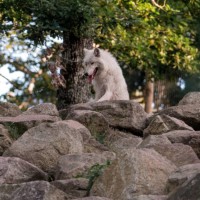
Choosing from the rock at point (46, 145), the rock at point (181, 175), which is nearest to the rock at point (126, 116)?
the rock at point (46, 145)

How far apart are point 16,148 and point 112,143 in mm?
1544

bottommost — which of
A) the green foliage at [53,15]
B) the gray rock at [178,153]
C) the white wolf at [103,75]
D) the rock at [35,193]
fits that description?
the rock at [35,193]

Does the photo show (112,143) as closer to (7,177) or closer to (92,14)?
(7,177)

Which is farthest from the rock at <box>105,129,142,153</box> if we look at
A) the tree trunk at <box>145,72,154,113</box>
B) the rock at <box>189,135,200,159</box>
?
the tree trunk at <box>145,72,154,113</box>

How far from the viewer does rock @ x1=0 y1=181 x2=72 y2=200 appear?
5.54 m

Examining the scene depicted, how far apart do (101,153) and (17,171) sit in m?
1.18

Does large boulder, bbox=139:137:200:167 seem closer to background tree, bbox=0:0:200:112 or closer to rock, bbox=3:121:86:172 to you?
rock, bbox=3:121:86:172

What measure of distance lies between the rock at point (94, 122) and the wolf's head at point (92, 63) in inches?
143

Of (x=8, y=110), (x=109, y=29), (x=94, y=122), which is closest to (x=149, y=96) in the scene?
(x=109, y=29)

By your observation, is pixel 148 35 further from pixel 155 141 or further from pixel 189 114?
pixel 155 141

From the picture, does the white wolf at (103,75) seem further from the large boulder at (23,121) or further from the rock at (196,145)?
the rock at (196,145)

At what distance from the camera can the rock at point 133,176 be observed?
5.69 metres

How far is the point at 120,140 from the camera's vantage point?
26.4ft

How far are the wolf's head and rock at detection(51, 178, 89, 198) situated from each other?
608 cm
